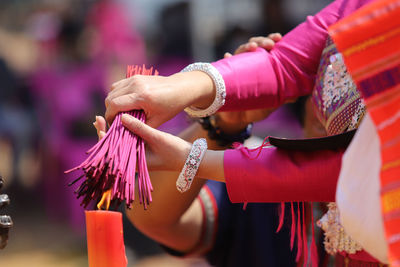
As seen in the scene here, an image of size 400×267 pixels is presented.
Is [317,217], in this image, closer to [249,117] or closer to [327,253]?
[327,253]

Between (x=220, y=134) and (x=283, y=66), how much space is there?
25cm

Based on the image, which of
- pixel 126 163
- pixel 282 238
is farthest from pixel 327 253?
pixel 126 163

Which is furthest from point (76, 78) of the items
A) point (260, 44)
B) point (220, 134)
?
point (260, 44)

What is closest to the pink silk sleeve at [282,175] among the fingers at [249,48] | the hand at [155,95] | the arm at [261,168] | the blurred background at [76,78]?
the arm at [261,168]

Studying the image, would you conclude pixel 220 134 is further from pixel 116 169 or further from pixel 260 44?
pixel 116 169

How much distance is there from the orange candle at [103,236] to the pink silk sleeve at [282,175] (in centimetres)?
17

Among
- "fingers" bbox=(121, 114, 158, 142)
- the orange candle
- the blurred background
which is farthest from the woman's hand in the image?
the blurred background

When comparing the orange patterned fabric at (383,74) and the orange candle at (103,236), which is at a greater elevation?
the orange patterned fabric at (383,74)

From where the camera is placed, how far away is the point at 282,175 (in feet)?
2.27

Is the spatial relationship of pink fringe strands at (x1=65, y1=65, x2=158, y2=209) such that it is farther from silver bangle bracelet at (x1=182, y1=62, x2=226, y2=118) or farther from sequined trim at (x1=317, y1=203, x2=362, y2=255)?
sequined trim at (x1=317, y1=203, x2=362, y2=255)

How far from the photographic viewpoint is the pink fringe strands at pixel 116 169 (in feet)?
2.15

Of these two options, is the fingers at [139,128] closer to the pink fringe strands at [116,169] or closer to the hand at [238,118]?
the pink fringe strands at [116,169]

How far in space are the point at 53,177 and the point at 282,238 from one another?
9.79 ft

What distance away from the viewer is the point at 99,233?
66cm
